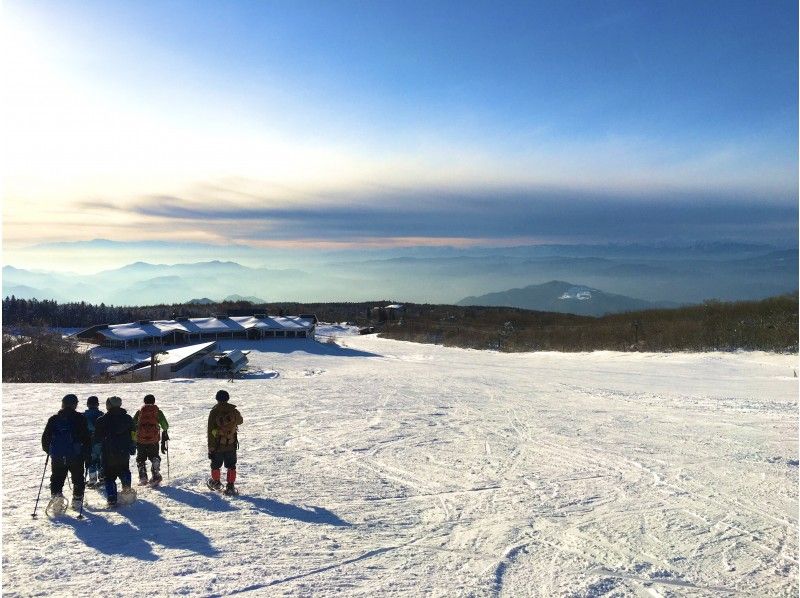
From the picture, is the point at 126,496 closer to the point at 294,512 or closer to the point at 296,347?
the point at 294,512

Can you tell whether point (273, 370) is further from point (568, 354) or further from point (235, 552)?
point (235, 552)

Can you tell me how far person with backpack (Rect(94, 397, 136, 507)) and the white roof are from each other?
52202 millimetres

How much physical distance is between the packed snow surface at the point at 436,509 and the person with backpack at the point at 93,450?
552 mm

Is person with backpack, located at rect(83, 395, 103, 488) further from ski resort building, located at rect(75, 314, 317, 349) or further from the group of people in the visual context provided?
ski resort building, located at rect(75, 314, 317, 349)

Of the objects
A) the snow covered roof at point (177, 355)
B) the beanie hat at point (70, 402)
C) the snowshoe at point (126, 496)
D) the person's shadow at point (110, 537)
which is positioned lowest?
the snow covered roof at point (177, 355)

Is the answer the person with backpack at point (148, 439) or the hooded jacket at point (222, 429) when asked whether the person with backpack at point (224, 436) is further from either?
the person with backpack at point (148, 439)

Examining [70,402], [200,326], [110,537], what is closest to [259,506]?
[110,537]

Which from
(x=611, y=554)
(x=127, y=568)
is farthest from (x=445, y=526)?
(x=127, y=568)

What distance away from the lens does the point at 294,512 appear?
8570mm

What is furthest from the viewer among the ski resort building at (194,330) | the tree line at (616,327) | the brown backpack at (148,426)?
the ski resort building at (194,330)

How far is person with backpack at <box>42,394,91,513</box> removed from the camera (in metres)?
7.96

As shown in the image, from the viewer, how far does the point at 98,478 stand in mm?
9164

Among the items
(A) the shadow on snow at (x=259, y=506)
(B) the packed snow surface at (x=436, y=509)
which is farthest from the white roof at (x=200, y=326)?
(A) the shadow on snow at (x=259, y=506)

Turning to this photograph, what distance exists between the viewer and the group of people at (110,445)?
8.00 m
